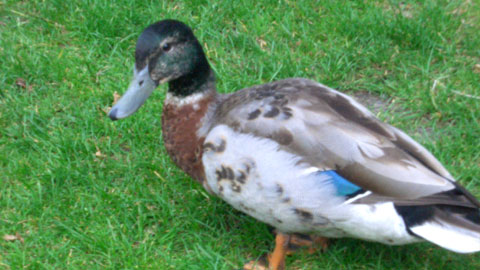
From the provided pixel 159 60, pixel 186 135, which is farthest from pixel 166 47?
pixel 186 135

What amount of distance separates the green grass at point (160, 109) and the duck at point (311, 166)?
0.37 meters

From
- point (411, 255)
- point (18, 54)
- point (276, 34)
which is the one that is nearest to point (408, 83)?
point (276, 34)

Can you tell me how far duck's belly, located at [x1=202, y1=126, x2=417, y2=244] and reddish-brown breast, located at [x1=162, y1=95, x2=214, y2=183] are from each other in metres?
0.21

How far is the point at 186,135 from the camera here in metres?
3.33

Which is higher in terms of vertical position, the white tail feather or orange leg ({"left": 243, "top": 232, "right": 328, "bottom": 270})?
the white tail feather

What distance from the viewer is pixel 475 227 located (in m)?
2.80

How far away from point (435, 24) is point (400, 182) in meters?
2.19

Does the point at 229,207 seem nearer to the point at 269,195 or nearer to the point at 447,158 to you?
the point at 269,195

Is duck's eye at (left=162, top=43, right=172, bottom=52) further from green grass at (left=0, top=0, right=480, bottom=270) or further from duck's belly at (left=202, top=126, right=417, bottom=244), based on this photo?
green grass at (left=0, top=0, right=480, bottom=270)

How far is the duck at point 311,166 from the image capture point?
283 centimetres

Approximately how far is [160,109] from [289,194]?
1527 millimetres

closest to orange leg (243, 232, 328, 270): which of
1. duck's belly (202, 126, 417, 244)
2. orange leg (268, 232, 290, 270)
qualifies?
orange leg (268, 232, 290, 270)

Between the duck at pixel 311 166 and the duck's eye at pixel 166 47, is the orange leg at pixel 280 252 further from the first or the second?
the duck's eye at pixel 166 47

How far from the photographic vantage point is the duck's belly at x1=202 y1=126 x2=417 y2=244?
286cm
